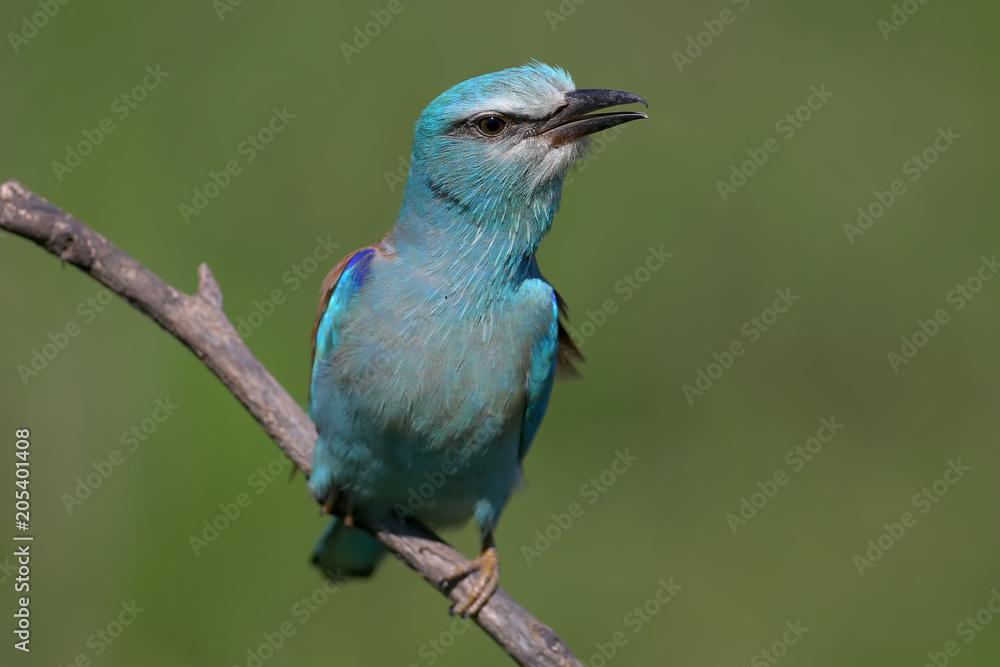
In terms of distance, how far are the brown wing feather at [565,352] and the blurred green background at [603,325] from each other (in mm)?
1436

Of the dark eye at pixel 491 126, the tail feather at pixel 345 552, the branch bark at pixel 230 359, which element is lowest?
the tail feather at pixel 345 552

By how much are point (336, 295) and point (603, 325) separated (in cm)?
262

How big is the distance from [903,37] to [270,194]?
14.2ft

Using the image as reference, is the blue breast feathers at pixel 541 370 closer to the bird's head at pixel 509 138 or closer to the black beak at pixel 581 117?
the bird's head at pixel 509 138

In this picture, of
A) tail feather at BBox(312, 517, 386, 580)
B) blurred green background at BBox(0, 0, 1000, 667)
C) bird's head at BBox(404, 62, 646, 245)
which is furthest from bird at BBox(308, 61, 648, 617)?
blurred green background at BBox(0, 0, 1000, 667)

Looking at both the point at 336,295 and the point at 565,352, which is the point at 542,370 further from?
the point at 336,295

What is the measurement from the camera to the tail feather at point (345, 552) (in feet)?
16.3

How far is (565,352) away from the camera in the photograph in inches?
192

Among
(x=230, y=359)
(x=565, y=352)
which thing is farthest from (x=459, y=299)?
(x=230, y=359)

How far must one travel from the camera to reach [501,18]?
704 centimetres

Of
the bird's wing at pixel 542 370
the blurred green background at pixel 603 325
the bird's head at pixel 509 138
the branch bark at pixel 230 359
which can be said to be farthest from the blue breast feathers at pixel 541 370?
the blurred green background at pixel 603 325

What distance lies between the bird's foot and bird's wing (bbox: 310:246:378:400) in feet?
3.31

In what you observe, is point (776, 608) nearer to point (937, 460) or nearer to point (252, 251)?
point (937, 460)

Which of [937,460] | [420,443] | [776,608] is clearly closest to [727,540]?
[776,608]
